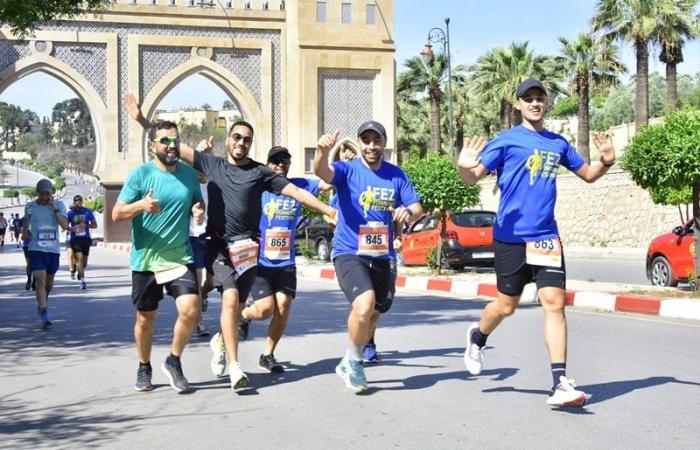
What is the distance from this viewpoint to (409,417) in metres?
6.02

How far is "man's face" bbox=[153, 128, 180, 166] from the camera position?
693 centimetres

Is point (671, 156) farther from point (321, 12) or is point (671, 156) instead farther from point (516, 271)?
point (321, 12)

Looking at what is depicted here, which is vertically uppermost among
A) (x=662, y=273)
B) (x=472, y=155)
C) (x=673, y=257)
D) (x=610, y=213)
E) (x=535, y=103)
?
(x=535, y=103)

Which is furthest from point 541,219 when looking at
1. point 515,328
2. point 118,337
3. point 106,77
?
point 106,77

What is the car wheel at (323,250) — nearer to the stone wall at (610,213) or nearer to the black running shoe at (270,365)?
the stone wall at (610,213)

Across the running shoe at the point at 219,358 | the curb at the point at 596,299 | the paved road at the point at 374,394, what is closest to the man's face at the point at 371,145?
the paved road at the point at 374,394

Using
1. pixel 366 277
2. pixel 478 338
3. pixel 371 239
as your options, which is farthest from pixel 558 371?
pixel 371 239

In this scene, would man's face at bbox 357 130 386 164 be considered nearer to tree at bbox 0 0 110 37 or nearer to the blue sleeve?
the blue sleeve

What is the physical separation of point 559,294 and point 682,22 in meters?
34.5

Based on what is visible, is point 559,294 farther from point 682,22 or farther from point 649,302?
point 682,22

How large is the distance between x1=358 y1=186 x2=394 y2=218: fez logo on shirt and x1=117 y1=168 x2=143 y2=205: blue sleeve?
1467 mm

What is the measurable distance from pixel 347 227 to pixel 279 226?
4.22 feet

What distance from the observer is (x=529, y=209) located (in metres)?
6.36

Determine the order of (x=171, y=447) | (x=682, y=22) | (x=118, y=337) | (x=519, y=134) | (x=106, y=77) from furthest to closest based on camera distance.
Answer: (x=106, y=77) < (x=682, y=22) < (x=118, y=337) < (x=519, y=134) < (x=171, y=447)
